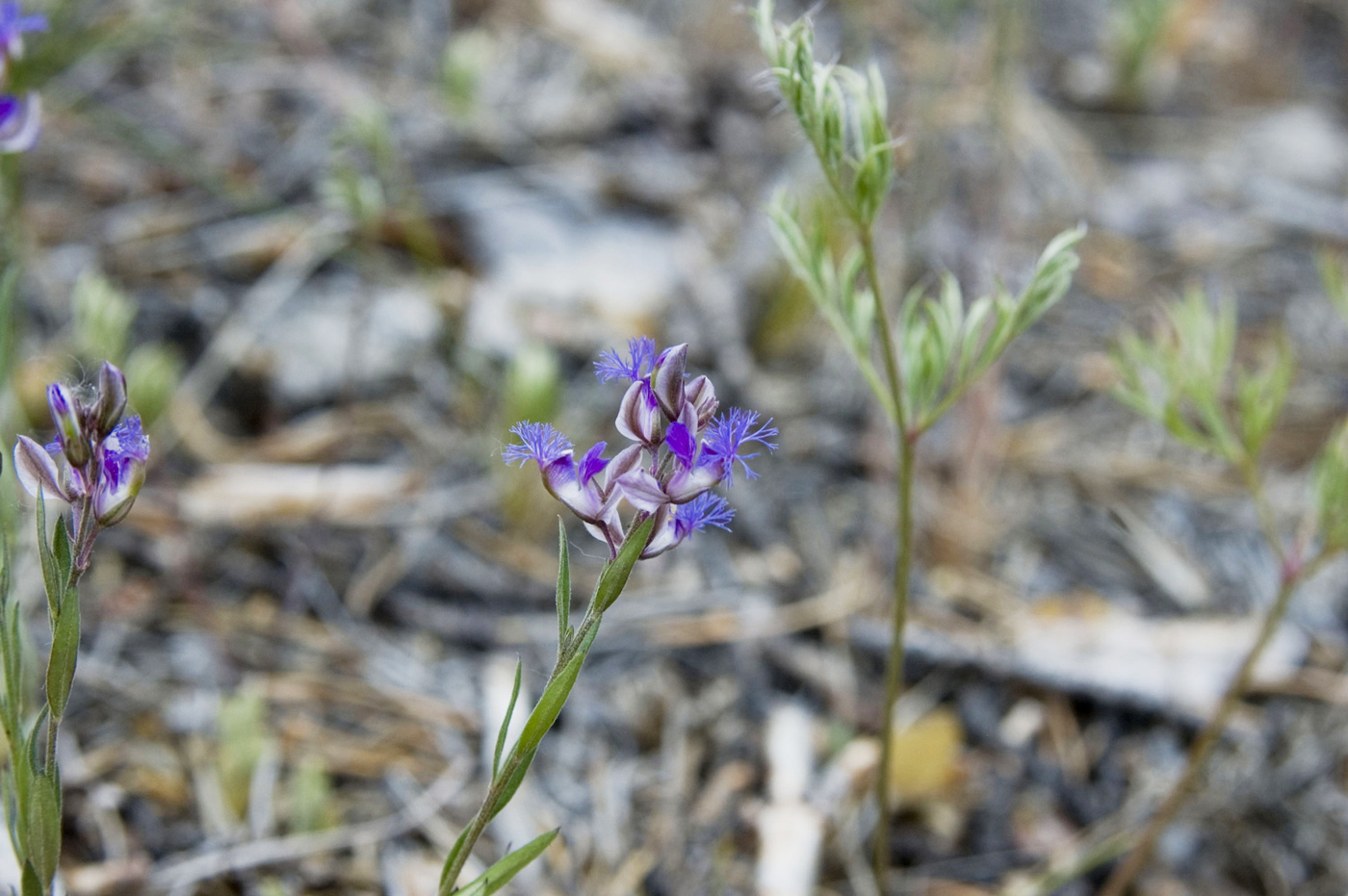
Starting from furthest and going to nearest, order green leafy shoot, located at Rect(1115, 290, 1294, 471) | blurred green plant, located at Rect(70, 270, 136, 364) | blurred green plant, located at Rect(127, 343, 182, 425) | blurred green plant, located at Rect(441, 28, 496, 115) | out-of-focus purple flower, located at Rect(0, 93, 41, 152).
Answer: blurred green plant, located at Rect(441, 28, 496, 115) < blurred green plant, located at Rect(127, 343, 182, 425) < blurred green plant, located at Rect(70, 270, 136, 364) < green leafy shoot, located at Rect(1115, 290, 1294, 471) < out-of-focus purple flower, located at Rect(0, 93, 41, 152)

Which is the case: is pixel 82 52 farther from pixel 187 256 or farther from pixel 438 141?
pixel 438 141

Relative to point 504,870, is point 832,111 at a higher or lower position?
higher

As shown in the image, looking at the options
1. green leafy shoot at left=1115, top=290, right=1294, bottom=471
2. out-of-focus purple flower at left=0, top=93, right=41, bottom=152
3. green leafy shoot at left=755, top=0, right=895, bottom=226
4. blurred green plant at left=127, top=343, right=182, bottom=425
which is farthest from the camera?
blurred green plant at left=127, top=343, right=182, bottom=425

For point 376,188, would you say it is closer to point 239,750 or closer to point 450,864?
point 239,750

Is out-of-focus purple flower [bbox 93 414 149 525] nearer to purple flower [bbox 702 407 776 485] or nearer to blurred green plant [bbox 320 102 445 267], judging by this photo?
purple flower [bbox 702 407 776 485]

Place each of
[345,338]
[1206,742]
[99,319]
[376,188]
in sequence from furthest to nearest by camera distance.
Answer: [376,188], [345,338], [99,319], [1206,742]

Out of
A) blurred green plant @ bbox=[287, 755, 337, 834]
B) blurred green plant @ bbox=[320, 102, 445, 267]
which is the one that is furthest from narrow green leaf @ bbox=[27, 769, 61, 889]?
blurred green plant @ bbox=[320, 102, 445, 267]

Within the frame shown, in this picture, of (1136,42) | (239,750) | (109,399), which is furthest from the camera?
(1136,42)

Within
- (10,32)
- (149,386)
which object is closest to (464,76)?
(149,386)
